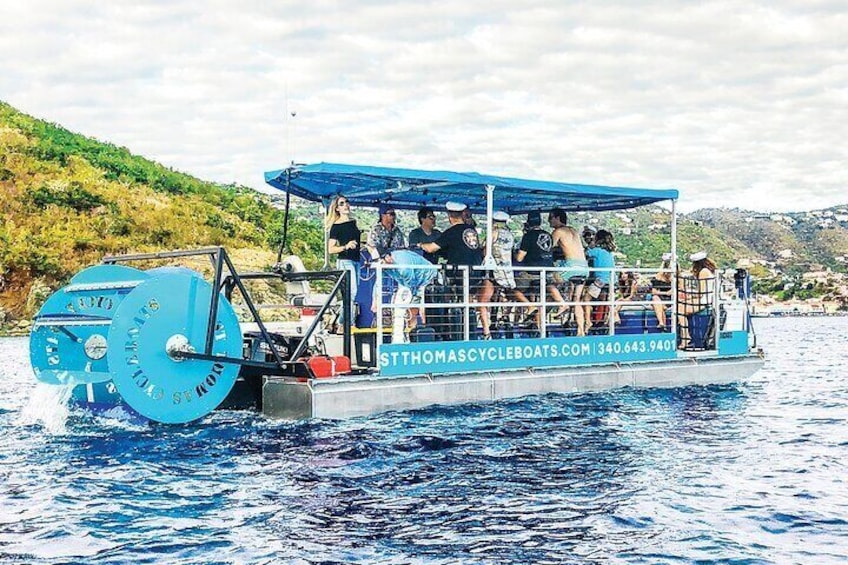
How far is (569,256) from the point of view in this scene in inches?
573

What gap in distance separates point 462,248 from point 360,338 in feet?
6.10

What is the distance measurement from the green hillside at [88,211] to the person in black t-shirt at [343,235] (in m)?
27.9

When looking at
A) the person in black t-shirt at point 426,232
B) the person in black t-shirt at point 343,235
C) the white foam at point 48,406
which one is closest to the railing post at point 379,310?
the person in black t-shirt at point 343,235

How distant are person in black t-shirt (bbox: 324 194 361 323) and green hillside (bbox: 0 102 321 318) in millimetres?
27893

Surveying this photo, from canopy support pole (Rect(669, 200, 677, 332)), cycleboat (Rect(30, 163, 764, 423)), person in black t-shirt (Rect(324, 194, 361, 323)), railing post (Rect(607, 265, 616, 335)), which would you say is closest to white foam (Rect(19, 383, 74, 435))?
cycleboat (Rect(30, 163, 764, 423))

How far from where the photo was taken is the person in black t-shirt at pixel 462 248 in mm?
13383

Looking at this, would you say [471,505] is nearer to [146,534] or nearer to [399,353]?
[146,534]

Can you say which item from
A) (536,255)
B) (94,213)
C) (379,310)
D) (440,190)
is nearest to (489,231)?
(536,255)

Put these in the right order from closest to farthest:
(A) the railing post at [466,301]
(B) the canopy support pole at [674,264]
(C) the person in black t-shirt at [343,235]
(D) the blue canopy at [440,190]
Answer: (A) the railing post at [466,301] < (D) the blue canopy at [440,190] < (C) the person in black t-shirt at [343,235] < (B) the canopy support pole at [674,264]

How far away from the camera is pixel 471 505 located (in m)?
7.96

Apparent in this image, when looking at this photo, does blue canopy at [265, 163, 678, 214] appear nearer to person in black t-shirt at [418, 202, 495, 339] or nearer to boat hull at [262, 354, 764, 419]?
person in black t-shirt at [418, 202, 495, 339]

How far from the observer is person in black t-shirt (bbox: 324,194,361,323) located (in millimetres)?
13625

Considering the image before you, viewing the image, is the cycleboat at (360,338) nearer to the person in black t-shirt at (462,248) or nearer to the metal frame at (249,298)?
the metal frame at (249,298)

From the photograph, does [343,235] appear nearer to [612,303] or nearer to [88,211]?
[612,303]
